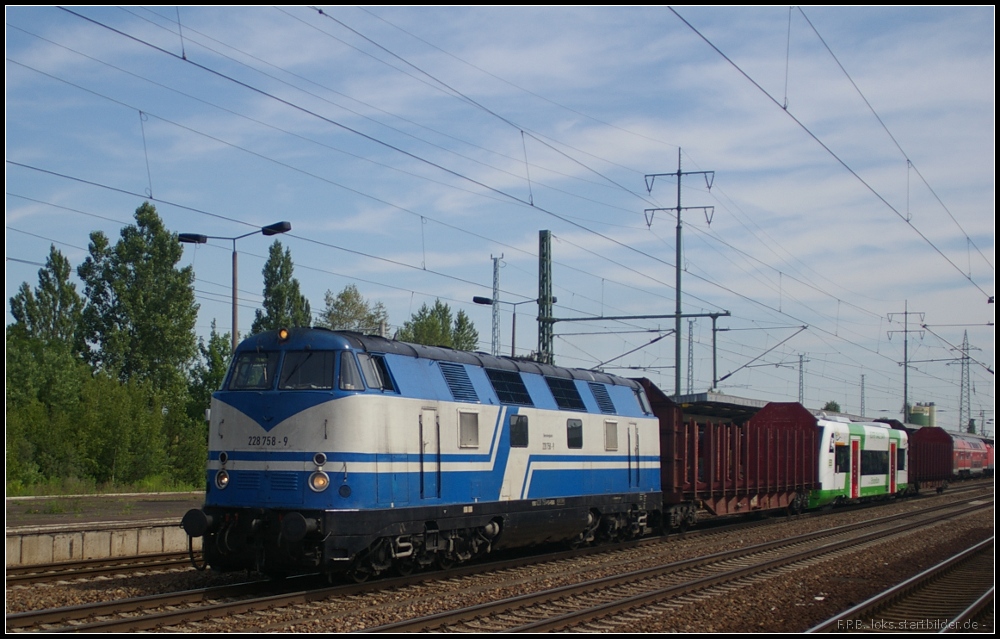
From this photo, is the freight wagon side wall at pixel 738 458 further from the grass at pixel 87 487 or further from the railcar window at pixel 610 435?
the grass at pixel 87 487

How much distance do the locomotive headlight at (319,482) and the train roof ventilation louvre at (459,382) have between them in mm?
3113

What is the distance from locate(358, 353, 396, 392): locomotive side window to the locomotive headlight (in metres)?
1.49

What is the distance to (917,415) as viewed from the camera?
95.2m

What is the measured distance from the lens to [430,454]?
1558 cm

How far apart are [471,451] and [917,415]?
3500 inches

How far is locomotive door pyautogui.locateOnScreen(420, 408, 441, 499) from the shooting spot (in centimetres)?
1538

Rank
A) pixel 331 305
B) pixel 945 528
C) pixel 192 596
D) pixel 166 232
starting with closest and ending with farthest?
pixel 192 596 → pixel 945 528 → pixel 166 232 → pixel 331 305

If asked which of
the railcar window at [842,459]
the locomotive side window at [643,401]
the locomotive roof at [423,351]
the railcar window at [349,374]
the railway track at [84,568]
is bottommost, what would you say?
the railway track at [84,568]

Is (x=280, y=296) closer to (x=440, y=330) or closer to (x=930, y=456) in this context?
(x=440, y=330)

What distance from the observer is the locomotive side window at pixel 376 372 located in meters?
14.7

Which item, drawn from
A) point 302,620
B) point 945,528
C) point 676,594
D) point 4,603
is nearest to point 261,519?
point 302,620

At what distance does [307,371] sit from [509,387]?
180 inches

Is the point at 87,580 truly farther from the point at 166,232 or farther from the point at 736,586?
the point at 166,232

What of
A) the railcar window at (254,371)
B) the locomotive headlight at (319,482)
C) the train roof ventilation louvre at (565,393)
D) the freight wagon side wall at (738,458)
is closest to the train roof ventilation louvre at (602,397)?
the train roof ventilation louvre at (565,393)
